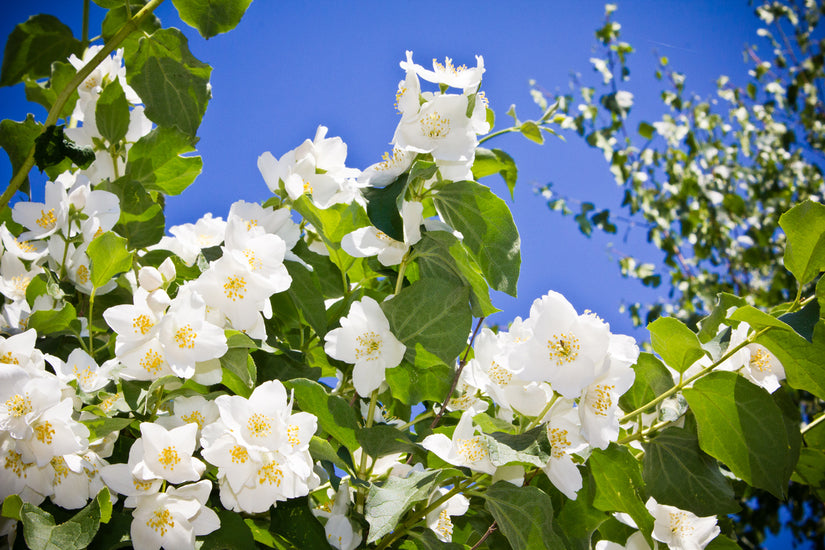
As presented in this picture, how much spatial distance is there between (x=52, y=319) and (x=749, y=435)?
0.79m

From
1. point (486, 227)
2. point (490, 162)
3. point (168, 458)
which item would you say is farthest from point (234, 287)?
point (490, 162)

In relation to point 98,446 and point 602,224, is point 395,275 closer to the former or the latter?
point 98,446

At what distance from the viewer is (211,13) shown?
2.79 ft

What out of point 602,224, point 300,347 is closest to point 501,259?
point 300,347

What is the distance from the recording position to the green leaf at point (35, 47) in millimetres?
1034

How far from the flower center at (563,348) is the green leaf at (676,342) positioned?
0.13 metres

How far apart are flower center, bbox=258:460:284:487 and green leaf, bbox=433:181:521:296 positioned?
0.29 m

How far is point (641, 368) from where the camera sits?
0.78 m

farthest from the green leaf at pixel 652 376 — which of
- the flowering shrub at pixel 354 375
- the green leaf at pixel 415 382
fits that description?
the green leaf at pixel 415 382

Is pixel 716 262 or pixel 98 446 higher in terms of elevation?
pixel 716 262

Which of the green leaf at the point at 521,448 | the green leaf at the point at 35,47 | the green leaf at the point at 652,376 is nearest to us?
the green leaf at the point at 521,448

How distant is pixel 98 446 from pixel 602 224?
387 centimetres

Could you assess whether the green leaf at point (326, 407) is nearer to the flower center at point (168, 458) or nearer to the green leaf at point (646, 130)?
the flower center at point (168, 458)

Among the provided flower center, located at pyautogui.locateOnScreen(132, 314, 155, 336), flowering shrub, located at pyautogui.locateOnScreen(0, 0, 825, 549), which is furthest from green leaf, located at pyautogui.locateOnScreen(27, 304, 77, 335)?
flower center, located at pyautogui.locateOnScreen(132, 314, 155, 336)
